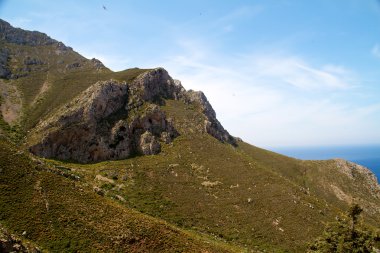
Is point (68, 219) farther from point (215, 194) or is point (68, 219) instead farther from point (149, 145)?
point (149, 145)

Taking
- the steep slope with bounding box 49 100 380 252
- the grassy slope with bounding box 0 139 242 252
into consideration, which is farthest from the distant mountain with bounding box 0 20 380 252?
the steep slope with bounding box 49 100 380 252

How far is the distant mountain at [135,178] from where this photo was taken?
33438mm

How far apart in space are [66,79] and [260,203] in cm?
8536

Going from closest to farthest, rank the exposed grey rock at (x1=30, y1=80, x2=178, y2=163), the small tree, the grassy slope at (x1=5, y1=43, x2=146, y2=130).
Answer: the small tree
the exposed grey rock at (x1=30, y1=80, x2=178, y2=163)
the grassy slope at (x1=5, y1=43, x2=146, y2=130)

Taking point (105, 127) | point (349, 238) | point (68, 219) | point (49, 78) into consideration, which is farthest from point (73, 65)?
point (349, 238)

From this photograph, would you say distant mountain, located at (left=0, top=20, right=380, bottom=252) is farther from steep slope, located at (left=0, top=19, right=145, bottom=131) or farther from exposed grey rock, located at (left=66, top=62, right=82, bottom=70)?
steep slope, located at (left=0, top=19, right=145, bottom=131)

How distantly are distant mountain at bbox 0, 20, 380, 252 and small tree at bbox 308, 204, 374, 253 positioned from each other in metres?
3.56

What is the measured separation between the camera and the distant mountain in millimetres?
33438

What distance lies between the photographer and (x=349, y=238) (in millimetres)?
43000

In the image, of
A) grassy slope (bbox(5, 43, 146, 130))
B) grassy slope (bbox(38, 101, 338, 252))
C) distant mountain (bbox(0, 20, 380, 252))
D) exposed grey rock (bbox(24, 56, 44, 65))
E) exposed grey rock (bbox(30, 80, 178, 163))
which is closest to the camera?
distant mountain (bbox(0, 20, 380, 252))

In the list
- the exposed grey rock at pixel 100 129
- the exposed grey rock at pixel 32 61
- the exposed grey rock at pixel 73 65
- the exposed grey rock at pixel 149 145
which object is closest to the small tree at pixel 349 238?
the exposed grey rock at pixel 149 145

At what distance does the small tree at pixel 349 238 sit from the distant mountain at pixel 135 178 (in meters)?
3.56

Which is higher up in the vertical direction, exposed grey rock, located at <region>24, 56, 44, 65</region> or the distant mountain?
exposed grey rock, located at <region>24, 56, 44, 65</region>

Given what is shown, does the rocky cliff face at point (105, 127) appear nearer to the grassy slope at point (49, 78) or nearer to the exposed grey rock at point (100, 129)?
the exposed grey rock at point (100, 129)
